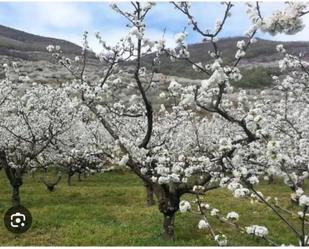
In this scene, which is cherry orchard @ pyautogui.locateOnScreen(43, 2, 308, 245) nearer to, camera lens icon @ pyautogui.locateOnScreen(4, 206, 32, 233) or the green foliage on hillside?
camera lens icon @ pyautogui.locateOnScreen(4, 206, 32, 233)

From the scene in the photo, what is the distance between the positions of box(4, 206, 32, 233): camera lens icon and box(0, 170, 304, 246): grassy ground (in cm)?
30

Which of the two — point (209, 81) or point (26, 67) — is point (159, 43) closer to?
point (209, 81)

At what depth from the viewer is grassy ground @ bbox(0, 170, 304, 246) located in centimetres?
1834

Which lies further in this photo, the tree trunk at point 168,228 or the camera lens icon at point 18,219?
the camera lens icon at point 18,219

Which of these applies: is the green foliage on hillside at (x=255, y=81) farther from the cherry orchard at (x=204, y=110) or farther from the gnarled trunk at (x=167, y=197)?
the gnarled trunk at (x=167, y=197)

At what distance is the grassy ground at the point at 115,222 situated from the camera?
1834cm

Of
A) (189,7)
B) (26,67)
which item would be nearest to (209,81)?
(189,7)

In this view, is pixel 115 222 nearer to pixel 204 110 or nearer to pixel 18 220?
pixel 18 220

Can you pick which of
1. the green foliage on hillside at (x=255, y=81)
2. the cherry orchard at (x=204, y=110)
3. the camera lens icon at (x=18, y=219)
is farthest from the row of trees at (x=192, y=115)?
the green foliage on hillside at (x=255, y=81)

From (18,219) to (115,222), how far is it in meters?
4.47

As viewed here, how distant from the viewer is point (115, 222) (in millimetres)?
23156

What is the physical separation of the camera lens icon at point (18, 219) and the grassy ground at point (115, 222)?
0.30m

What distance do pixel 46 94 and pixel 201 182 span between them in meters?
16.2

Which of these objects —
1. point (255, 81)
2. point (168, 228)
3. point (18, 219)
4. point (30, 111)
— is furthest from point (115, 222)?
point (255, 81)
